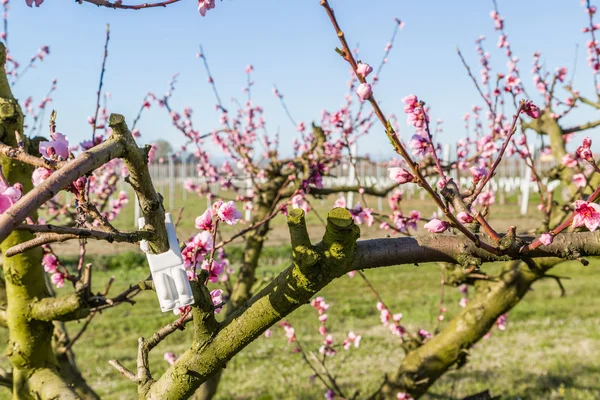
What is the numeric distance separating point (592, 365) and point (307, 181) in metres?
4.78

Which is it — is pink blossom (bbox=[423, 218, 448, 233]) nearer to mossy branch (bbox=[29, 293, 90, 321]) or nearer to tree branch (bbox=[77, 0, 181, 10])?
tree branch (bbox=[77, 0, 181, 10])

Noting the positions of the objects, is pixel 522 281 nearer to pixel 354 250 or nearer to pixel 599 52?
pixel 354 250

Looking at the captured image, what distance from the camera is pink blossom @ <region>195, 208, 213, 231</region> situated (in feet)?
5.70

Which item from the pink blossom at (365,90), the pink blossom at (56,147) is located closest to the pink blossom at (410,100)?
the pink blossom at (365,90)

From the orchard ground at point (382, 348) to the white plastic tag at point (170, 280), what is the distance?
329cm

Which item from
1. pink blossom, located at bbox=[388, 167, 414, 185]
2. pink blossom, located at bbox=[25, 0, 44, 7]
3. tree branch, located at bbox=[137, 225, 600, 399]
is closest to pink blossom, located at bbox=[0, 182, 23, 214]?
tree branch, located at bbox=[137, 225, 600, 399]

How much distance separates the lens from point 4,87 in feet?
7.09

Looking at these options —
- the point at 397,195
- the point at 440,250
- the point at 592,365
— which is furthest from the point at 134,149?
the point at 592,365

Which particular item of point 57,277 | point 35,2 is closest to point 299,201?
point 57,277

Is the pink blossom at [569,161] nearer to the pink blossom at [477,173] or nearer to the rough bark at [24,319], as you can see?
the pink blossom at [477,173]

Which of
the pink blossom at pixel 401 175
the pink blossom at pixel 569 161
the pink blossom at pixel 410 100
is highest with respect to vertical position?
the pink blossom at pixel 410 100

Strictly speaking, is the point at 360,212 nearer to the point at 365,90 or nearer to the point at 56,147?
the point at 365,90

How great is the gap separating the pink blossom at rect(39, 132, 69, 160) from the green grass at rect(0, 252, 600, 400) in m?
3.69

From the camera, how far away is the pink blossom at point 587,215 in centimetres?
141
